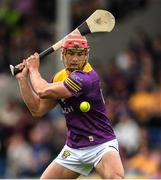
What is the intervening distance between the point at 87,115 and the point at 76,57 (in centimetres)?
58

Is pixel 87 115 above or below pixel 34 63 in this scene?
below

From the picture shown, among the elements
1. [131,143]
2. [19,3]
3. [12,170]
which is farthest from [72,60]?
[19,3]

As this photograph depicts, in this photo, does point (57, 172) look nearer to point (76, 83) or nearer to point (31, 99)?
point (31, 99)

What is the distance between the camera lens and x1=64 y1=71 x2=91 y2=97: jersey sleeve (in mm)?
9211

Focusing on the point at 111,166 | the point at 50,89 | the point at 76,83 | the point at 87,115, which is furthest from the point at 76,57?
the point at 111,166

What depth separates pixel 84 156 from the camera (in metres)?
9.38

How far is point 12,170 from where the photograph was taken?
15.4 meters

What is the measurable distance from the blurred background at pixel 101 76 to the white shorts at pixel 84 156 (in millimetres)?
4208

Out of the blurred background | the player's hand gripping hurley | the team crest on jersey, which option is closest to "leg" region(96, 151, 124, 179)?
the team crest on jersey

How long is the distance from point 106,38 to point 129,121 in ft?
11.3

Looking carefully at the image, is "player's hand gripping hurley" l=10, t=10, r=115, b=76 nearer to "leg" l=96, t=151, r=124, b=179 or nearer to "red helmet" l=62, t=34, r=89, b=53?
"red helmet" l=62, t=34, r=89, b=53

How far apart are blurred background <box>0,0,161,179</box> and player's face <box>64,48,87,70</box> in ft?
15.1

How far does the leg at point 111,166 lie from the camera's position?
9.11 metres

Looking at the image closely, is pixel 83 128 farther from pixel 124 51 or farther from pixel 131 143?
pixel 124 51
